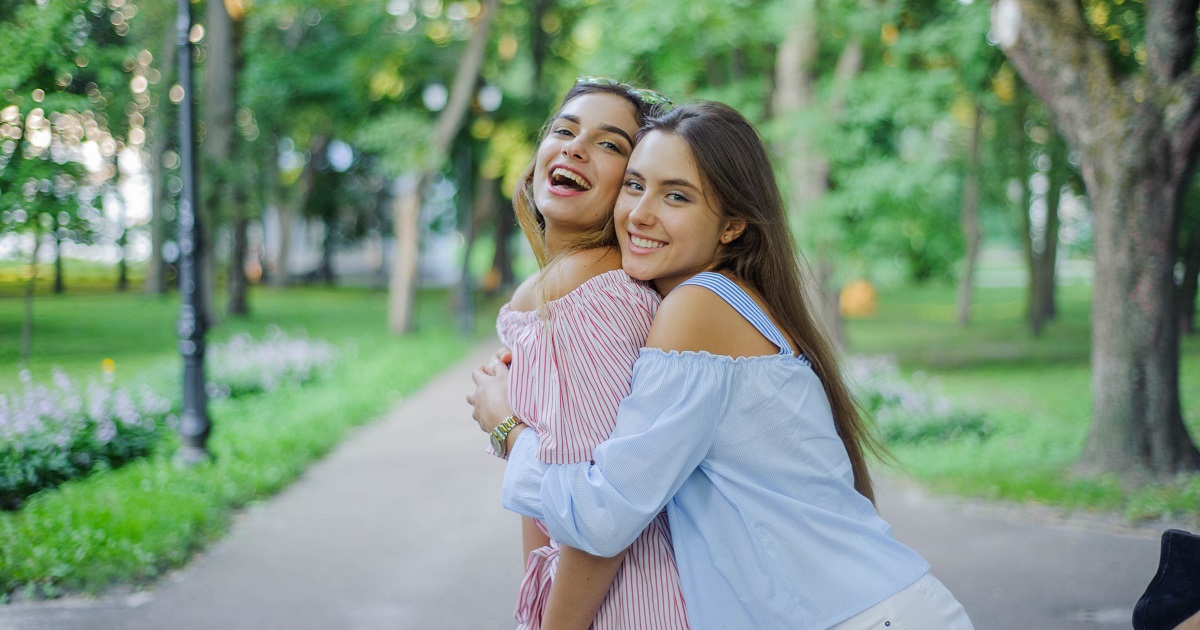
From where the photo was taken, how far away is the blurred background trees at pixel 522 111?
542 centimetres

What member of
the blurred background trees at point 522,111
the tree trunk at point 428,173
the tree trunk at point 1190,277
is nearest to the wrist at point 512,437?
the blurred background trees at point 522,111

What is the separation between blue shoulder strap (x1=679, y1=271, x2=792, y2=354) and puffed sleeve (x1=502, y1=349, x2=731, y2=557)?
131 mm

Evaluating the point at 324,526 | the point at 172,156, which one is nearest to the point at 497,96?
the point at 172,156

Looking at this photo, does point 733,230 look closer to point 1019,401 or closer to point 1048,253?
point 1019,401

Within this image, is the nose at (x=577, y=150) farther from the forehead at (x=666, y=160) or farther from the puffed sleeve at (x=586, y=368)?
the puffed sleeve at (x=586, y=368)

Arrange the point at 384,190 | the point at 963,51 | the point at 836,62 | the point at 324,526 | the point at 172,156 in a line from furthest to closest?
the point at 384,190 → the point at 836,62 → the point at 963,51 → the point at 172,156 → the point at 324,526

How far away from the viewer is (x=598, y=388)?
198 centimetres

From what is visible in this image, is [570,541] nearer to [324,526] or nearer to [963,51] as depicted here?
[324,526]

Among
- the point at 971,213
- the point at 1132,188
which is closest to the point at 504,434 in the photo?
the point at 1132,188

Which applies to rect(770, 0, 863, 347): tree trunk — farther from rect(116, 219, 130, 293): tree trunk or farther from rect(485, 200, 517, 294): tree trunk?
rect(485, 200, 517, 294): tree trunk

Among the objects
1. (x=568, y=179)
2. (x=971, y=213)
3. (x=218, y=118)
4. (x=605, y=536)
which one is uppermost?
(x=218, y=118)

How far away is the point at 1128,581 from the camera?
5113 millimetres

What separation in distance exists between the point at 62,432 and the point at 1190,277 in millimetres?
16558

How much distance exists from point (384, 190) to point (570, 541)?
40991 mm
